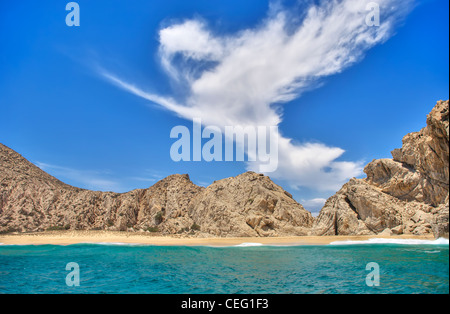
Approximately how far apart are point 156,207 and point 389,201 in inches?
1827

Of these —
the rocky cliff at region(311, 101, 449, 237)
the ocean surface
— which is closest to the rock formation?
the rocky cliff at region(311, 101, 449, 237)

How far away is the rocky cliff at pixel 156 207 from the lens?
46.3m

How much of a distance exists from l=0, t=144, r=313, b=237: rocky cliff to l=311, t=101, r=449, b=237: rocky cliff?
8.11 meters

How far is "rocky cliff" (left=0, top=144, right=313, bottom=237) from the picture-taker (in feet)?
152

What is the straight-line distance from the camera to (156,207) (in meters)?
60.0

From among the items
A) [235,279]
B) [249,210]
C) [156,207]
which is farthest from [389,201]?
[156,207]

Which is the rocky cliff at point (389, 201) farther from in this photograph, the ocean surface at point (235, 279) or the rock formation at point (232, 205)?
the ocean surface at point (235, 279)

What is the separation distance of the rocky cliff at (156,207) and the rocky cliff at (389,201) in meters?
8.11

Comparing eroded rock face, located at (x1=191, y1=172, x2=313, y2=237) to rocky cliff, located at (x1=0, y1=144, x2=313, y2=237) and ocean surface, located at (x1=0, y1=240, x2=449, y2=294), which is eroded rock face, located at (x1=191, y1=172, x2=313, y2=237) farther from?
ocean surface, located at (x1=0, y1=240, x2=449, y2=294)

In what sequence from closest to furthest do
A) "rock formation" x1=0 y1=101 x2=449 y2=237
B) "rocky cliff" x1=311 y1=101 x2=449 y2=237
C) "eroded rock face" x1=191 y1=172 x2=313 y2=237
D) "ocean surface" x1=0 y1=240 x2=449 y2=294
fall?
"ocean surface" x1=0 y1=240 x2=449 y2=294
"rocky cliff" x1=311 y1=101 x2=449 y2=237
"rock formation" x1=0 y1=101 x2=449 y2=237
"eroded rock face" x1=191 y1=172 x2=313 y2=237

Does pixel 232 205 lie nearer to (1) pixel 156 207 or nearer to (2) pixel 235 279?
(1) pixel 156 207
